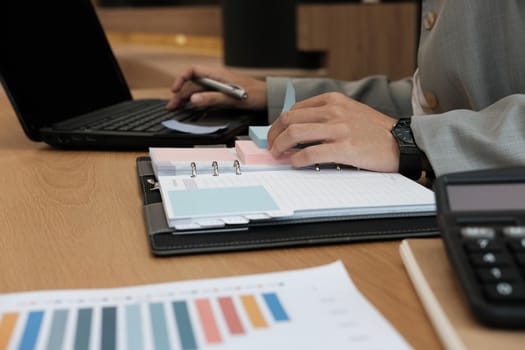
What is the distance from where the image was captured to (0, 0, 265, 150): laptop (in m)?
0.88

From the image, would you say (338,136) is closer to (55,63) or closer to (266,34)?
(55,63)

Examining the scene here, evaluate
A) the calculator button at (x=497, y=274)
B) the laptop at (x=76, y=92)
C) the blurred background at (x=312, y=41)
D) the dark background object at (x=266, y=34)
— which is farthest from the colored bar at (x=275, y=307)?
the dark background object at (x=266, y=34)

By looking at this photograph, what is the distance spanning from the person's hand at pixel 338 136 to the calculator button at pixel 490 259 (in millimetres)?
292

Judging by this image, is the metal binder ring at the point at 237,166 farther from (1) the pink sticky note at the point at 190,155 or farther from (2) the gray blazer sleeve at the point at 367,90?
(2) the gray blazer sleeve at the point at 367,90

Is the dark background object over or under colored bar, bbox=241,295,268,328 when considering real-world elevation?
under

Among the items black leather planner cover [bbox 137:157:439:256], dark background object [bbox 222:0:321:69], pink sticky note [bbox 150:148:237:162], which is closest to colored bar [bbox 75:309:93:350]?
black leather planner cover [bbox 137:157:439:256]

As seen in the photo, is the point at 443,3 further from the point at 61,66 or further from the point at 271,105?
the point at 61,66

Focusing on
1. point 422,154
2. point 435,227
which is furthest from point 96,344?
point 422,154

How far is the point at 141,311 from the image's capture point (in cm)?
38

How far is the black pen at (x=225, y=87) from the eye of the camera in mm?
1031

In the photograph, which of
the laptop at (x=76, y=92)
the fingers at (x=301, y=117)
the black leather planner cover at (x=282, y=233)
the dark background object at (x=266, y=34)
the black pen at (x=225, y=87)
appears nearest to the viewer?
the black leather planner cover at (x=282, y=233)

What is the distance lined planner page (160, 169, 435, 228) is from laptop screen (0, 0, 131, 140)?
366 mm

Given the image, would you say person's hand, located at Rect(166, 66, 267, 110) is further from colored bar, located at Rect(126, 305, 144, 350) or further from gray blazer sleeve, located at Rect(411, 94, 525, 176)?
colored bar, located at Rect(126, 305, 144, 350)

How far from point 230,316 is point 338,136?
0.34m
